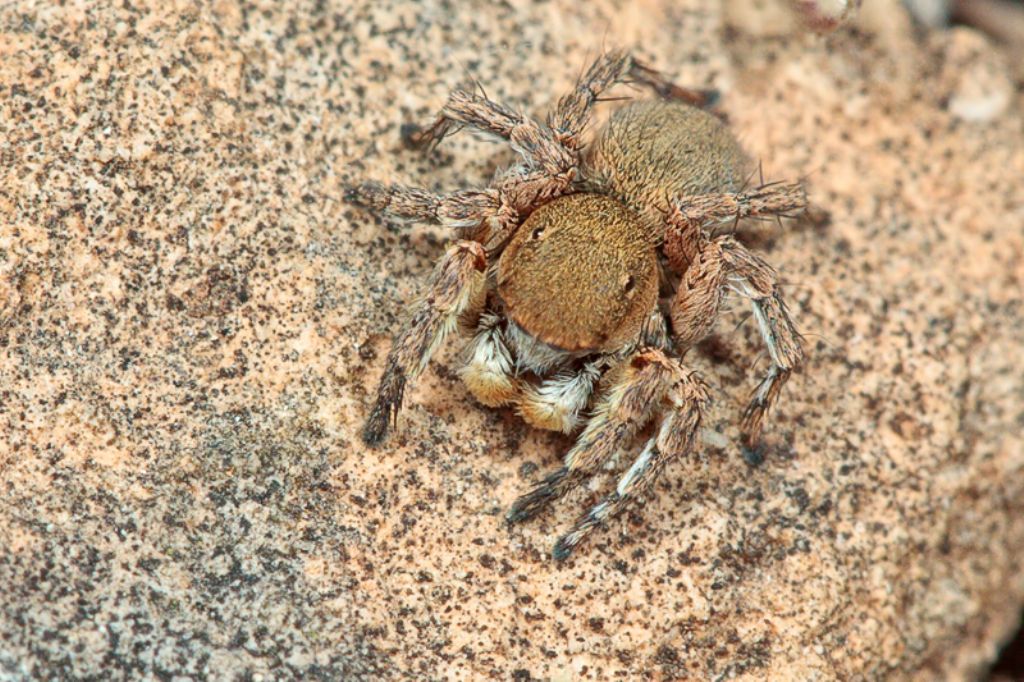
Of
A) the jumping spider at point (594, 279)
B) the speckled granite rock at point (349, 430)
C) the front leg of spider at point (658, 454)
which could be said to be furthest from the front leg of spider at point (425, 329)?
the front leg of spider at point (658, 454)

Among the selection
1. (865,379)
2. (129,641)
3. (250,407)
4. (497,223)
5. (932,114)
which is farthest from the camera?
(932,114)

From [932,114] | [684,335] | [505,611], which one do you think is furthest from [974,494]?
[505,611]

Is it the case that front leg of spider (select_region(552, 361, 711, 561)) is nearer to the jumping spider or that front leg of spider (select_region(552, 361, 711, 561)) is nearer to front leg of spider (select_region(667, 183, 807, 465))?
the jumping spider

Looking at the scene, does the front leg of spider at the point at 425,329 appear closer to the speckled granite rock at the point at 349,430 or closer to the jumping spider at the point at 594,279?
the jumping spider at the point at 594,279

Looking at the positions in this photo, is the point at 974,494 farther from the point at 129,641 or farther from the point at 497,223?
the point at 129,641

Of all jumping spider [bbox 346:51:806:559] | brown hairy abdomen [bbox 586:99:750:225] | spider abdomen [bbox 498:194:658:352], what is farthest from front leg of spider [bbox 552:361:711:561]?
brown hairy abdomen [bbox 586:99:750:225]

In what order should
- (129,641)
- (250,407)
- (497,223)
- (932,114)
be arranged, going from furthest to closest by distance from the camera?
(932,114) < (497,223) < (250,407) < (129,641)

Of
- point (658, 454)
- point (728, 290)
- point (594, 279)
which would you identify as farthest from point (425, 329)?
point (728, 290)
